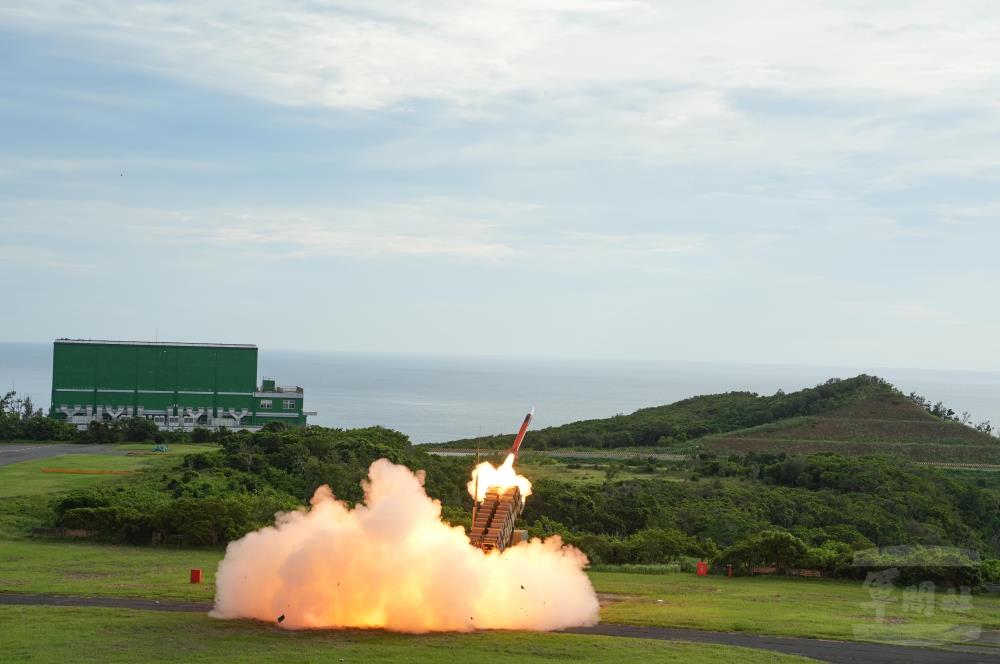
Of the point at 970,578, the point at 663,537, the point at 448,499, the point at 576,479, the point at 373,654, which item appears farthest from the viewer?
the point at 576,479

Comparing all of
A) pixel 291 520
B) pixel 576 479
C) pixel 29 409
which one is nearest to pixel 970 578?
pixel 291 520

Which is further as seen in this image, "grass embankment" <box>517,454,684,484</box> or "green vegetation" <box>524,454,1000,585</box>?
"grass embankment" <box>517,454,684,484</box>

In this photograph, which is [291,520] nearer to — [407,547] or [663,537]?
[407,547]

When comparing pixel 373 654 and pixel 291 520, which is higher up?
pixel 291 520

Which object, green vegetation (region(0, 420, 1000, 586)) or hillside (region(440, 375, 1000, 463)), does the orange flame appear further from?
hillside (region(440, 375, 1000, 463))

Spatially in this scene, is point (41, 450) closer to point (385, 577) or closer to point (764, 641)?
point (385, 577)

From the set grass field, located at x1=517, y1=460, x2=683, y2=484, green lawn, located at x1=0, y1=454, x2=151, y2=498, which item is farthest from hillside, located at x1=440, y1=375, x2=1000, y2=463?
green lawn, located at x1=0, y1=454, x2=151, y2=498

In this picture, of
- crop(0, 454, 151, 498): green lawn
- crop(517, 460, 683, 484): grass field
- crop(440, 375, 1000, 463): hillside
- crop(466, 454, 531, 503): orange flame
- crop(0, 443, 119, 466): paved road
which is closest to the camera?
crop(466, 454, 531, 503): orange flame
